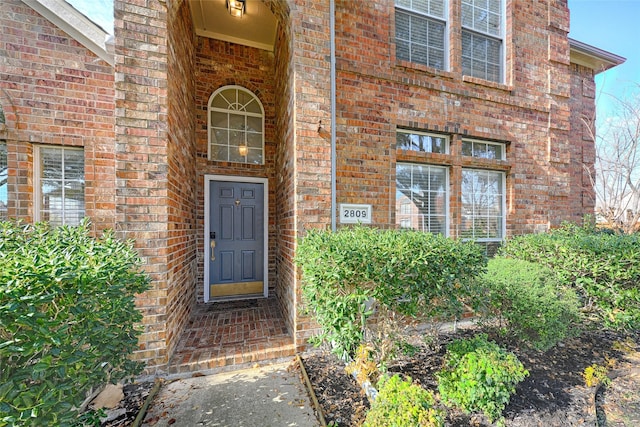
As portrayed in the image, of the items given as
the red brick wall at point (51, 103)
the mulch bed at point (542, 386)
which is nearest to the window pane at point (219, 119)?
the red brick wall at point (51, 103)

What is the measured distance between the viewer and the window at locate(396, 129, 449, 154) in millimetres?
3945

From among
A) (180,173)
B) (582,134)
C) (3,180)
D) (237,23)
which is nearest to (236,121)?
(237,23)

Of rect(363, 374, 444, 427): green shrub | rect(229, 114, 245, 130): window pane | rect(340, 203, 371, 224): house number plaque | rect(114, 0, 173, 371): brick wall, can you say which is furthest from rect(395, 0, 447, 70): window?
rect(363, 374, 444, 427): green shrub

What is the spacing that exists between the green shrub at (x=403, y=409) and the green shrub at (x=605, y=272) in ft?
10.1

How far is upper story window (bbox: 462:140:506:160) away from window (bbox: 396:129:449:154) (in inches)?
17.5

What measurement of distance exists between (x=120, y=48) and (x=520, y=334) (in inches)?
203

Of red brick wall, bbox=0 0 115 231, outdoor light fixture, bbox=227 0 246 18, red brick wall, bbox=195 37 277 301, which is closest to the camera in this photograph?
red brick wall, bbox=0 0 115 231

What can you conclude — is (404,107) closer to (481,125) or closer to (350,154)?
(350,154)

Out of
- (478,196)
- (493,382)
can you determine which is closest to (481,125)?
(478,196)

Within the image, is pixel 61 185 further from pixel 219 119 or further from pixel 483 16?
pixel 483 16

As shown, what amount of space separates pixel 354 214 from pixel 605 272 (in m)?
3.27

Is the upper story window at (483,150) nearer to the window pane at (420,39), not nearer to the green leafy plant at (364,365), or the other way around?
the window pane at (420,39)

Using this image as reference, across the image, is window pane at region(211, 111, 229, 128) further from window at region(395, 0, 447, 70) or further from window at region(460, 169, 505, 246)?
window at region(460, 169, 505, 246)

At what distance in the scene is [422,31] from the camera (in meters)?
4.07
